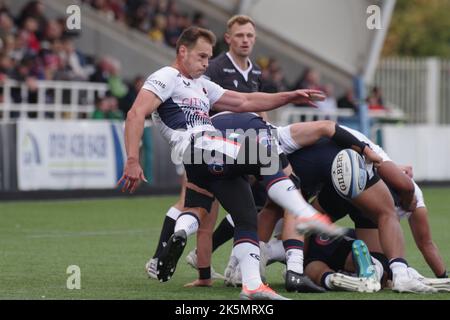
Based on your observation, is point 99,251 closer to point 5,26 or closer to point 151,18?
point 5,26

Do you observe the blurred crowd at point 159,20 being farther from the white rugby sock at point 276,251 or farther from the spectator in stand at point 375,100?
the white rugby sock at point 276,251

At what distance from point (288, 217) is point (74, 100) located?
12741mm

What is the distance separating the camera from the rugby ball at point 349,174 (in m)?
8.83

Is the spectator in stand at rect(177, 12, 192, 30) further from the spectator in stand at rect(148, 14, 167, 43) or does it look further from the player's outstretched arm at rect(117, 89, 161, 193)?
the player's outstretched arm at rect(117, 89, 161, 193)

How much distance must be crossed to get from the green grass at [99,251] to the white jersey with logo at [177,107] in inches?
46.7

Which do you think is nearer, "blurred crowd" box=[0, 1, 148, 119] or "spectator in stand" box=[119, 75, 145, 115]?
"blurred crowd" box=[0, 1, 148, 119]

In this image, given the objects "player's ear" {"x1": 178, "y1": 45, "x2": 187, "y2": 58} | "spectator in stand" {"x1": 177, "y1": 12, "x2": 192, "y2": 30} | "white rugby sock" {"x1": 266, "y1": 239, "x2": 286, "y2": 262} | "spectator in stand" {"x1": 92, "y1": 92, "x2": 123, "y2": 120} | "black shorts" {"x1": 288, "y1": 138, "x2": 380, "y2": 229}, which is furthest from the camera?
"spectator in stand" {"x1": 177, "y1": 12, "x2": 192, "y2": 30}

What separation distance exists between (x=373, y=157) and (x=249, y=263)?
4.60 feet

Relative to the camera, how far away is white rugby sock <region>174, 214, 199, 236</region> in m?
8.62

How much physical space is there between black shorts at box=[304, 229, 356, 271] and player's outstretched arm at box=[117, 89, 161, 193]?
166 cm

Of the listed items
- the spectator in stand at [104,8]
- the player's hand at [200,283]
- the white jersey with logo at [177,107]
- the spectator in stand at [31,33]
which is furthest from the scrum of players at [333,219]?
the spectator in stand at [104,8]

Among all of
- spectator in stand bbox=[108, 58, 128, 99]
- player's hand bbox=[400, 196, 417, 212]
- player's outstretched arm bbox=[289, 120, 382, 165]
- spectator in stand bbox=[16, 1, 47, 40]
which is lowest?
player's hand bbox=[400, 196, 417, 212]

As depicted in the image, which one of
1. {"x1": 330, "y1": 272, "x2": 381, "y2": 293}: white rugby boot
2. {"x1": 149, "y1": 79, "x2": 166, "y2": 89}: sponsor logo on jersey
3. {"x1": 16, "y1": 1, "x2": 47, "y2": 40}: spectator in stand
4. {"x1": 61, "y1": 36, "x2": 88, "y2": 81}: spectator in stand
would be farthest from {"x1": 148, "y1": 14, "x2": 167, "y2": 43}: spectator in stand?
{"x1": 330, "y1": 272, "x2": 381, "y2": 293}: white rugby boot
